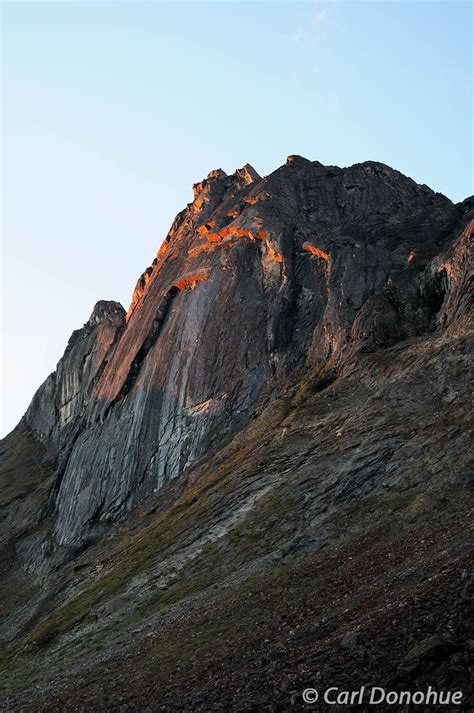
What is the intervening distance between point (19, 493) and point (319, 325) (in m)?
59.3

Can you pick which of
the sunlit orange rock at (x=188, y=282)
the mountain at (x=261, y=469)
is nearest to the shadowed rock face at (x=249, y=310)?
the sunlit orange rock at (x=188, y=282)

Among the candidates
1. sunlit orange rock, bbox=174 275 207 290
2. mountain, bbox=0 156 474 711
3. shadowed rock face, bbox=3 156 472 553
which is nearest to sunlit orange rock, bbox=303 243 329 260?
shadowed rock face, bbox=3 156 472 553

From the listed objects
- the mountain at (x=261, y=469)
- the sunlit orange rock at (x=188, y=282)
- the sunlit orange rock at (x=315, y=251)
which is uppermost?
the sunlit orange rock at (x=188, y=282)

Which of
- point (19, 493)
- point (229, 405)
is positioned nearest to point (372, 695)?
point (229, 405)

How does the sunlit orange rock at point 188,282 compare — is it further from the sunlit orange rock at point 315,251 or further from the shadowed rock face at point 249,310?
the sunlit orange rock at point 315,251

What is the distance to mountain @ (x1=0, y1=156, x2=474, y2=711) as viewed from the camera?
955 inches

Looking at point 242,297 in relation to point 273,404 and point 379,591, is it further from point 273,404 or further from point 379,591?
point 379,591

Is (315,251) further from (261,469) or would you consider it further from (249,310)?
(261,469)

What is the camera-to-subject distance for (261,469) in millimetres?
53188

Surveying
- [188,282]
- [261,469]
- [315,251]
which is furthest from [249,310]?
[261,469]

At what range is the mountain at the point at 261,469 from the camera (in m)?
24.3

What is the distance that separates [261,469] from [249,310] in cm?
3543

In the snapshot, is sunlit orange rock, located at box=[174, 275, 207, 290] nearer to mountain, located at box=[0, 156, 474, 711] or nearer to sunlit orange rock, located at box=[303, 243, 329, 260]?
mountain, located at box=[0, 156, 474, 711]

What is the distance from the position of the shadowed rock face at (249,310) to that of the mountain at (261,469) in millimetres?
352
